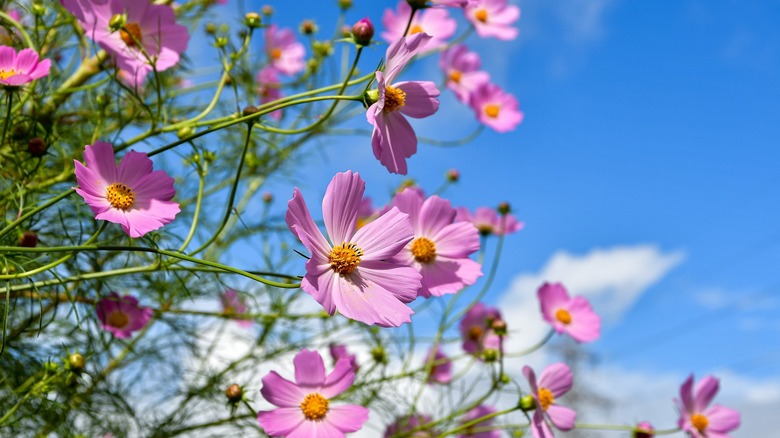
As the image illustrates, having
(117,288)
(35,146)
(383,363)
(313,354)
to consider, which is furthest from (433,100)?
(117,288)

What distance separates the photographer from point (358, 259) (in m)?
0.66

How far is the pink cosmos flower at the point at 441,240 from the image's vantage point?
2.75 feet

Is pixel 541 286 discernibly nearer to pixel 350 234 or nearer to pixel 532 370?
pixel 532 370

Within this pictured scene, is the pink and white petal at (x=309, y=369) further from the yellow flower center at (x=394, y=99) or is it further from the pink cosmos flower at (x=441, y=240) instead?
the yellow flower center at (x=394, y=99)

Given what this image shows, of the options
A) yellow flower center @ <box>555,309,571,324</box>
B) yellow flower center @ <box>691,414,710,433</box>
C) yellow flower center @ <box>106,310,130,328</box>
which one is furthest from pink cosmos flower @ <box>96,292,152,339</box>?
yellow flower center @ <box>691,414,710,433</box>

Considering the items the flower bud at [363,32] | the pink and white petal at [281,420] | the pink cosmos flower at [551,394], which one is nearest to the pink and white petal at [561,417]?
the pink cosmos flower at [551,394]

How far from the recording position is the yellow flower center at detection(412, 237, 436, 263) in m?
0.83

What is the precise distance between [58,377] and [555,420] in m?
0.62

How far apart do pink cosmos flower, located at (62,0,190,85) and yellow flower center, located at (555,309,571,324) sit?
0.75 metres

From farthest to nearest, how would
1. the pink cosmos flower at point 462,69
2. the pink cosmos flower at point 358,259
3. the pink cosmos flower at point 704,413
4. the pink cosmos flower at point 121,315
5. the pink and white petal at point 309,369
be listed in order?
the pink cosmos flower at point 462,69
the pink cosmos flower at point 704,413
the pink cosmos flower at point 121,315
the pink and white petal at point 309,369
the pink cosmos flower at point 358,259

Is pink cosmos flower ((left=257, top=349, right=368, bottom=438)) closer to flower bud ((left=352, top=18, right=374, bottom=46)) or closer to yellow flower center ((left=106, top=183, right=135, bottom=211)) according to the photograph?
yellow flower center ((left=106, top=183, right=135, bottom=211))

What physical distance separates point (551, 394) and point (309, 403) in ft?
1.16

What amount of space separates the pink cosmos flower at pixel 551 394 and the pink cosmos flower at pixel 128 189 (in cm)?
50

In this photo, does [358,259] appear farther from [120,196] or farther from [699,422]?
[699,422]
